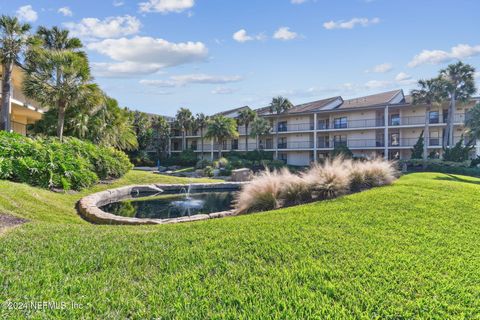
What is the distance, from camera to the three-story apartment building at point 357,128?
101 ft

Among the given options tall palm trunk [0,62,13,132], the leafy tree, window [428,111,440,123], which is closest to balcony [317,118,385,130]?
window [428,111,440,123]

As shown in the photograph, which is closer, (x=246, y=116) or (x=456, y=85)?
(x=456, y=85)

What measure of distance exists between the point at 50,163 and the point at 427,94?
3073 centimetres

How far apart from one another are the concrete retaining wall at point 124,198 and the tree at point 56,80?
5.14 metres

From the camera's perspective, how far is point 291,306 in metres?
2.60

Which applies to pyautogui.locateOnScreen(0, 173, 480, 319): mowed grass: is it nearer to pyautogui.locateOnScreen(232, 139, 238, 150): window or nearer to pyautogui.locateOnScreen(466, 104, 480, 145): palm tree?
pyautogui.locateOnScreen(466, 104, 480, 145): palm tree

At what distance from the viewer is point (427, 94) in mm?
27969

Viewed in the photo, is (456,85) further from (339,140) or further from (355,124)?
(339,140)

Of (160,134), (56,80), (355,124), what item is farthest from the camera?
(160,134)

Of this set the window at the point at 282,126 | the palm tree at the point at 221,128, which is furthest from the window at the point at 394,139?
the palm tree at the point at 221,128

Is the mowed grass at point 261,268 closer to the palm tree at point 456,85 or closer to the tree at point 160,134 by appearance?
the palm tree at point 456,85

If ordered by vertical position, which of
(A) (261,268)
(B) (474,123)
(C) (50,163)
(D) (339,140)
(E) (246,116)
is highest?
(E) (246,116)

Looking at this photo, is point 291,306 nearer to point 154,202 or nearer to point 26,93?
point 154,202

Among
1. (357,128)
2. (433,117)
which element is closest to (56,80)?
(357,128)
